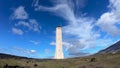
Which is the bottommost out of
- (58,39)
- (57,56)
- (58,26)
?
(57,56)

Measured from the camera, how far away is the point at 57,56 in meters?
151

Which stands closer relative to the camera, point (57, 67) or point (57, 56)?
point (57, 67)

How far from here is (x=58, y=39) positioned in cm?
15250

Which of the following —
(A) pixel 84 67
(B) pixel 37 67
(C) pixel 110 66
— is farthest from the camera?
(B) pixel 37 67

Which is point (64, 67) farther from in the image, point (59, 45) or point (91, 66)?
point (59, 45)

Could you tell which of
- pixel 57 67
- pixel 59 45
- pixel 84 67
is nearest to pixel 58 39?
pixel 59 45

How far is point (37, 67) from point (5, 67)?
16.5 metres

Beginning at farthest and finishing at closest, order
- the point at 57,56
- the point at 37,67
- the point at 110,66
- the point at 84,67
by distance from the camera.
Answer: the point at 57,56 → the point at 37,67 → the point at 84,67 → the point at 110,66

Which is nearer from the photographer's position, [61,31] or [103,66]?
[103,66]

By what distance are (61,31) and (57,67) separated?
60936 mm

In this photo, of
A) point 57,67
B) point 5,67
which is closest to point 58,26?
point 57,67

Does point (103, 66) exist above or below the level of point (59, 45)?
below

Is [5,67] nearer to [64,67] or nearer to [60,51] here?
[64,67]

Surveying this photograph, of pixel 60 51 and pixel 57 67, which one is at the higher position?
pixel 60 51
